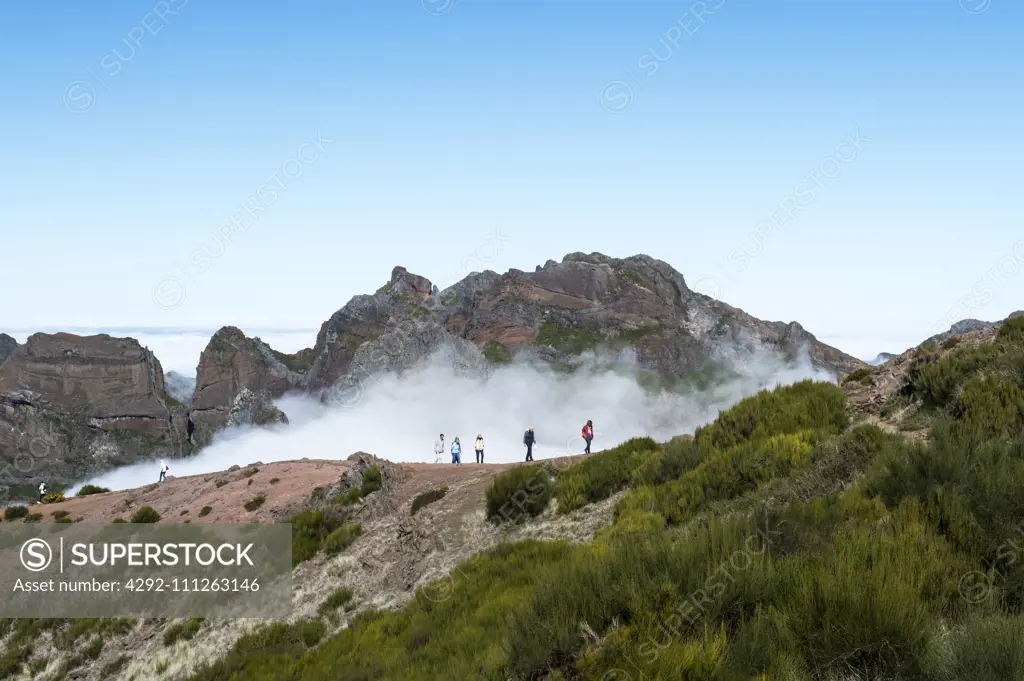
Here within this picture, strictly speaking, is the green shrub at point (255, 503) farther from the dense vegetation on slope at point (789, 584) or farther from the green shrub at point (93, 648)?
the dense vegetation on slope at point (789, 584)

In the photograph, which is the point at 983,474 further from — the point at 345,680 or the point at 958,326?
the point at 958,326

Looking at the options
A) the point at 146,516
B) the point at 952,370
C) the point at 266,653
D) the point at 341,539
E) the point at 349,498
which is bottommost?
the point at 266,653

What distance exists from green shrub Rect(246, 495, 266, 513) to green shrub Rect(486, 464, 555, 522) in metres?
16.2

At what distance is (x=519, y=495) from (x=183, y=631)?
1056 cm

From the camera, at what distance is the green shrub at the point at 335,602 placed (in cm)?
1625

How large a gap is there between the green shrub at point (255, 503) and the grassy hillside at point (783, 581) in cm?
1593

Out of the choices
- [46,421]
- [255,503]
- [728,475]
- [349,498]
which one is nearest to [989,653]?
[728,475]

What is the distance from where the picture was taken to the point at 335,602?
54.0ft

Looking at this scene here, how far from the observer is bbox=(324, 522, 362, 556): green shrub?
20078 mm

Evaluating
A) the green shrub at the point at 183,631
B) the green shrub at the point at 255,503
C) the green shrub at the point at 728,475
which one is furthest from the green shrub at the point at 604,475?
the green shrub at the point at 255,503

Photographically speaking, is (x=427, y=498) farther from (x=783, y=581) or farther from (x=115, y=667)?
(x=783, y=581)

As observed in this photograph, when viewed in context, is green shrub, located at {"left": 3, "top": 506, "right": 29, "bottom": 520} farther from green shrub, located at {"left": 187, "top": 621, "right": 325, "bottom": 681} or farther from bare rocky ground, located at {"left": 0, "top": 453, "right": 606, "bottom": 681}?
green shrub, located at {"left": 187, "top": 621, "right": 325, "bottom": 681}

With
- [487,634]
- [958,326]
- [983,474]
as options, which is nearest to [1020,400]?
[983,474]

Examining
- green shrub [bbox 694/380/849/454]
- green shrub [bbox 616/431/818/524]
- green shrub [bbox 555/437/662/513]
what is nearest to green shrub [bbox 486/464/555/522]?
green shrub [bbox 555/437/662/513]
